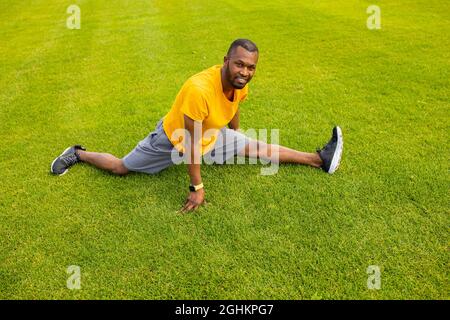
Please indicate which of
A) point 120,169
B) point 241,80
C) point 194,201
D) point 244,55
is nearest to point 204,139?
point 194,201

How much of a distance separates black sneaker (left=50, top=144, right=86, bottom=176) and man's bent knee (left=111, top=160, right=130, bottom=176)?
0.52 meters

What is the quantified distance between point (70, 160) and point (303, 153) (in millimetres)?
2456

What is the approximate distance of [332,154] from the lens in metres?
3.88

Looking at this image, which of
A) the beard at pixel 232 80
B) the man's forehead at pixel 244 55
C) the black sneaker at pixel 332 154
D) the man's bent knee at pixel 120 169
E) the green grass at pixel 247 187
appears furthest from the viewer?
the man's bent knee at pixel 120 169

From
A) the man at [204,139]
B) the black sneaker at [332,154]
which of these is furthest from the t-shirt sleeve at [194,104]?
the black sneaker at [332,154]

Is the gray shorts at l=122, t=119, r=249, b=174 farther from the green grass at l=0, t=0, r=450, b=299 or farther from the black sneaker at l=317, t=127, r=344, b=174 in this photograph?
the black sneaker at l=317, t=127, r=344, b=174

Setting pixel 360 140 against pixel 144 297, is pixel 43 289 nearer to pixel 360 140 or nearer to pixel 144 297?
pixel 144 297

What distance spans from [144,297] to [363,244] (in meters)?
1.72

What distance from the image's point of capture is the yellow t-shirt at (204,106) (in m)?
3.11

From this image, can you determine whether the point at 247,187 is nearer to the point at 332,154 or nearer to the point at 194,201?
the point at 194,201

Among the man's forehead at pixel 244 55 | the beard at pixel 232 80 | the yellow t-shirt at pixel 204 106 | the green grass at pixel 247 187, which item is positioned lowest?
the green grass at pixel 247 187

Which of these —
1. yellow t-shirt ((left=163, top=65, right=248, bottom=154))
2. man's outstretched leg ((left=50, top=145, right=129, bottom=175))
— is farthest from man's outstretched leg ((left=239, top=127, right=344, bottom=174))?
man's outstretched leg ((left=50, top=145, right=129, bottom=175))

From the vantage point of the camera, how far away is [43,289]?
2.89 meters

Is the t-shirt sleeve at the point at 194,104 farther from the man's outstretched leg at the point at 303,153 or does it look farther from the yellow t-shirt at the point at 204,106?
the man's outstretched leg at the point at 303,153
